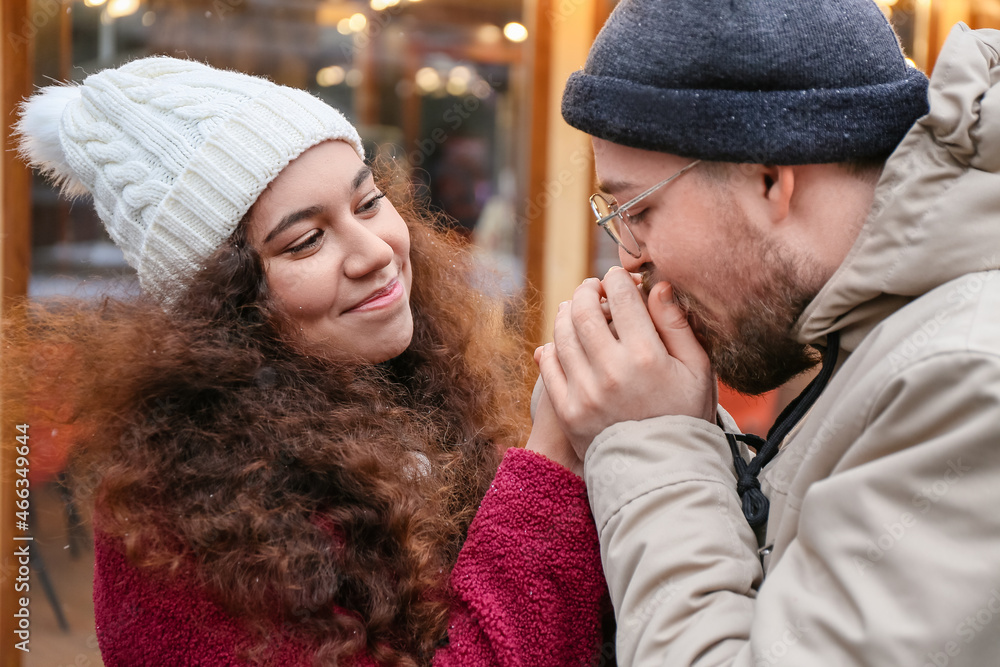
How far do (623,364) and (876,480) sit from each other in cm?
50

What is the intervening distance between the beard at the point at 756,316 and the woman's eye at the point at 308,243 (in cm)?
75

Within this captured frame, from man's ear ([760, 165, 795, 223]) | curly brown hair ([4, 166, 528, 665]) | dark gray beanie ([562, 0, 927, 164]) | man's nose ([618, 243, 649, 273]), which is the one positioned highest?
dark gray beanie ([562, 0, 927, 164])

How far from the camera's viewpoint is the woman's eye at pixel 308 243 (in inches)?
67.1

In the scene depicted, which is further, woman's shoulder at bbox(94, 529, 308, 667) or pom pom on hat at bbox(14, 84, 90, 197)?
pom pom on hat at bbox(14, 84, 90, 197)

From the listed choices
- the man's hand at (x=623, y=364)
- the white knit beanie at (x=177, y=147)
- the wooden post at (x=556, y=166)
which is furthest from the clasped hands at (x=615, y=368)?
the wooden post at (x=556, y=166)

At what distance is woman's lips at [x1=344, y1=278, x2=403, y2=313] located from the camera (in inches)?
69.7

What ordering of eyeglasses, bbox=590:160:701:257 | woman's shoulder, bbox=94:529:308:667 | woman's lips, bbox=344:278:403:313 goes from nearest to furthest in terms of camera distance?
woman's shoulder, bbox=94:529:308:667 < eyeglasses, bbox=590:160:701:257 < woman's lips, bbox=344:278:403:313

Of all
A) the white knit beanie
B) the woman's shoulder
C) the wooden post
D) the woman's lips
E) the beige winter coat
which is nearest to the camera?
the beige winter coat

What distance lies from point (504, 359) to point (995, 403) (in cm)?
147

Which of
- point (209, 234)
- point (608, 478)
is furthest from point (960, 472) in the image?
point (209, 234)

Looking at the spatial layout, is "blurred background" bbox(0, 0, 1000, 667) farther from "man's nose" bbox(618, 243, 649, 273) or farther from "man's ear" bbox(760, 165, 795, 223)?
"man's ear" bbox(760, 165, 795, 223)

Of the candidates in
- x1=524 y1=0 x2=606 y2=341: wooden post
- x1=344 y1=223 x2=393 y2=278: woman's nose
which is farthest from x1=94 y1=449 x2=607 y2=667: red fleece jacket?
x1=524 y1=0 x2=606 y2=341: wooden post

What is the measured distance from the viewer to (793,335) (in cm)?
146

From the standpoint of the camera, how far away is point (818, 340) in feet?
4.65
